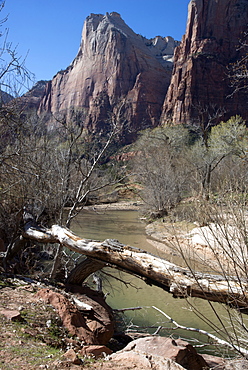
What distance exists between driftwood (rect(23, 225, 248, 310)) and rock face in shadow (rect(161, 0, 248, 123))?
7502cm

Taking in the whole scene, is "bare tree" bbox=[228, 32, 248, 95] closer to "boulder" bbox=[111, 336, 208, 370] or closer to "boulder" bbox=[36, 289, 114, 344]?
"boulder" bbox=[111, 336, 208, 370]

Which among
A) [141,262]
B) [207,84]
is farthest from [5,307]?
[207,84]

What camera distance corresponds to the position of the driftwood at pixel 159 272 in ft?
9.80

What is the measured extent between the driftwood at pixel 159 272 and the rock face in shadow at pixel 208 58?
7502 cm

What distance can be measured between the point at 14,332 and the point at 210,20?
98.5 meters

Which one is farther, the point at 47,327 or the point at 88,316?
the point at 88,316

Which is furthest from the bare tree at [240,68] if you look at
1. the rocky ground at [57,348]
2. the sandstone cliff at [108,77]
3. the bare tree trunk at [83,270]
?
the sandstone cliff at [108,77]

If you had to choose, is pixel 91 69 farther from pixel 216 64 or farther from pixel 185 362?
pixel 185 362

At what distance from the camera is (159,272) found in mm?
3686

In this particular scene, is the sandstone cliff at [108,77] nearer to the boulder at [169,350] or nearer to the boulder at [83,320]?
the boulder at [83,320]

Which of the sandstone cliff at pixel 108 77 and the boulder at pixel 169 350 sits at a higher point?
the sandstone cliff at pixel 108 77

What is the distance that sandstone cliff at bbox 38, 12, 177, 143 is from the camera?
95812 mm

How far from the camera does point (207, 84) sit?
79.1m

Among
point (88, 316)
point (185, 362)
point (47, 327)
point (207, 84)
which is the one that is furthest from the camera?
point (207, 84)
